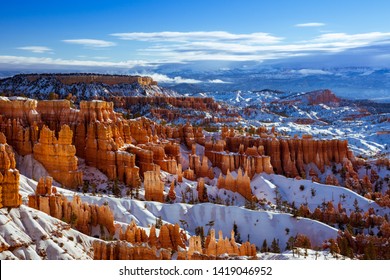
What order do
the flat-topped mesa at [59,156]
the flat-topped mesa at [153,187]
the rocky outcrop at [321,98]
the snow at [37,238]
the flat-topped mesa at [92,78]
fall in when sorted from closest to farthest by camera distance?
the snow at [37,238] < the flat-topped mesa at [153,187] < the flat-topped mesa at [59,156] < the flat-topped mesa at [92,78] < the rocky outcrop at [321,98]

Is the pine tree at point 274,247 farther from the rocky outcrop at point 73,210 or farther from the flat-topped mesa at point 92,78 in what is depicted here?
the flat-topped mesa at point 92,78

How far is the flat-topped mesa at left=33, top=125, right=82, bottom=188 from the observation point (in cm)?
5108

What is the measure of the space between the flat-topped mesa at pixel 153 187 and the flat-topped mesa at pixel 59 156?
5.79 meters

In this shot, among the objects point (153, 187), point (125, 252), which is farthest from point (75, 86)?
point (125, 252)

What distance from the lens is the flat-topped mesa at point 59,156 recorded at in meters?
51.1

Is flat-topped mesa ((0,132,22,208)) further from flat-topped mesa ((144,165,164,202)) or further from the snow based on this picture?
flat-topped mesa ((144,165,164,202))

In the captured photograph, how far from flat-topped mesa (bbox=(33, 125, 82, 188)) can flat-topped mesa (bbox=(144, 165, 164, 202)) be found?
5.79 meters

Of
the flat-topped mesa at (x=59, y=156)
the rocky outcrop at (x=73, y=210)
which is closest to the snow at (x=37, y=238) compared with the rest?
the rocky outcrop at (x=73, y=210)

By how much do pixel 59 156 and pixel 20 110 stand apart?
919 centimetres

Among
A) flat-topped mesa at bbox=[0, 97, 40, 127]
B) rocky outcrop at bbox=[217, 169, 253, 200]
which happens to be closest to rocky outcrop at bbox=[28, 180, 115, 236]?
rocky outcrop at bbox=[217, 169, 253, 200]

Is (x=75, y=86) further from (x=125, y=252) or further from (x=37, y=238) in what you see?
(x=125, y=252)

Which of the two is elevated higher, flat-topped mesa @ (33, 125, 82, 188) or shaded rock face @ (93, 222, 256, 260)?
flat-topped mesa @ (33, 125, 82, 188)
